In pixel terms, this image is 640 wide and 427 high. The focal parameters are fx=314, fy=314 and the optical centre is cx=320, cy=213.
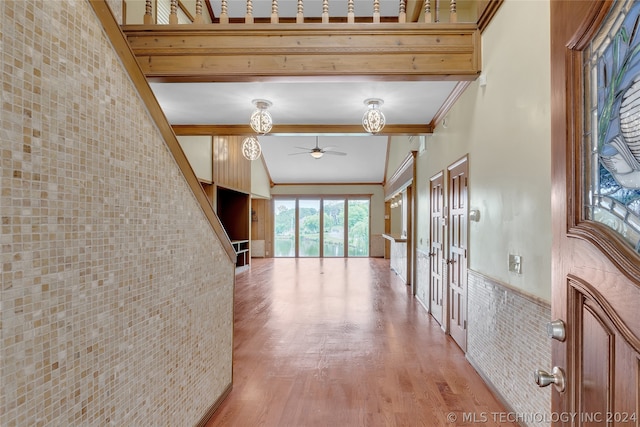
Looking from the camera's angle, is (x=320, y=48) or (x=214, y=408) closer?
(x=214, y=408)

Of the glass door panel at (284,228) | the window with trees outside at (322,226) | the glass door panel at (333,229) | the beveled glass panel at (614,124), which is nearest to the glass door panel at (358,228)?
the window with trees outside at (322,226)

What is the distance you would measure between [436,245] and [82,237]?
162 inches

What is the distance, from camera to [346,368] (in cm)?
287

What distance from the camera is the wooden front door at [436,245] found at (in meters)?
4.13

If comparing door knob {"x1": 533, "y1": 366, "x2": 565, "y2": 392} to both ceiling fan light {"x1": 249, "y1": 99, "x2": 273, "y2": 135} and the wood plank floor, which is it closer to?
the wood plank floor

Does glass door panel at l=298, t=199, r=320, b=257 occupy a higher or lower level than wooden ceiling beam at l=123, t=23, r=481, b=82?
lower

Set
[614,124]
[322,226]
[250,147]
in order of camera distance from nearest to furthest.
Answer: [614,124], [250,147], [322,226]

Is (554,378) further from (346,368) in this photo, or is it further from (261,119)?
(261,119)

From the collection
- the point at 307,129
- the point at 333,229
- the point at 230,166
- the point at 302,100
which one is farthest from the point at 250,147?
the point at 333,229

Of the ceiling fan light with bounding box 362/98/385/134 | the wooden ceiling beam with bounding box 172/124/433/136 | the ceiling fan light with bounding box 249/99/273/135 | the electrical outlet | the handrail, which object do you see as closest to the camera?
the handrail

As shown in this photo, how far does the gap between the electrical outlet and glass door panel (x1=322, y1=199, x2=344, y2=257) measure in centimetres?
966

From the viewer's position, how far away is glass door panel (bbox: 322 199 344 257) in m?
11.9

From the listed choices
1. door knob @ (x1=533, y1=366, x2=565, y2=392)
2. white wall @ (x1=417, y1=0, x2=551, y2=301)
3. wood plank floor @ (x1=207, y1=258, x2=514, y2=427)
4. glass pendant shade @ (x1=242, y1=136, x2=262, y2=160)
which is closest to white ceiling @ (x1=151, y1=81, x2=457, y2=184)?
glass pendant shade @ (x1=242, y1=136, x2=262, y2=160)

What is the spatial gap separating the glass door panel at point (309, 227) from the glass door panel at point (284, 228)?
265mm
